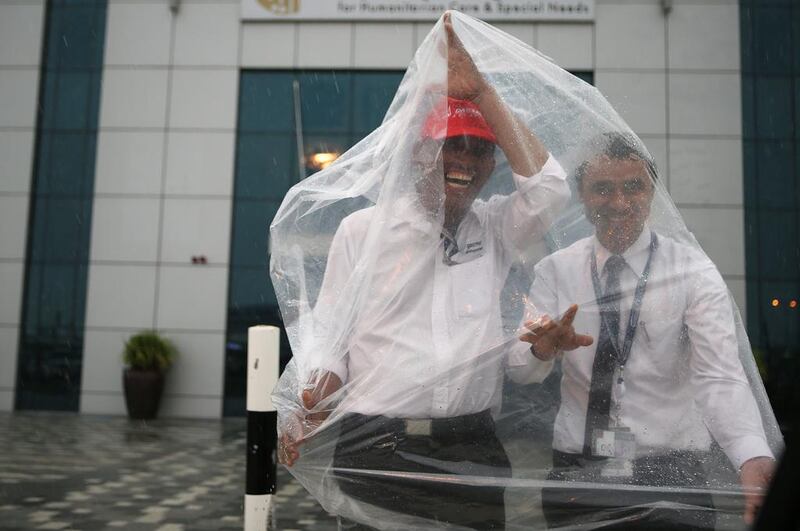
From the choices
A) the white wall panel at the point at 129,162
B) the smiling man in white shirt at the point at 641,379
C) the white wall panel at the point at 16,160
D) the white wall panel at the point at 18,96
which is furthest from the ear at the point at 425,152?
the white wall panel at the point at 18,96

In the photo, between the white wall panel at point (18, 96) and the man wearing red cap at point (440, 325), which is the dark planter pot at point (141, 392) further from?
the man wearing red cap at point (440, 325)

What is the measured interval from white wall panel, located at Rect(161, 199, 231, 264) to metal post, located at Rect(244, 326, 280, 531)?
885 cm

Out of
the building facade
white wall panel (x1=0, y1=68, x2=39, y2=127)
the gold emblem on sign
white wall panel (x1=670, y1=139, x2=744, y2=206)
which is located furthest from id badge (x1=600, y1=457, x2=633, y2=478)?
white wall panel (x1=0, y1=68, x2=39, y2=127)

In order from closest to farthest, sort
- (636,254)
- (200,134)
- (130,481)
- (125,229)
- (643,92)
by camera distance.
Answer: (636,254)
(130,481)
(643,92)
(125,229)
(200,134)

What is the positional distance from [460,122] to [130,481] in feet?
16.8

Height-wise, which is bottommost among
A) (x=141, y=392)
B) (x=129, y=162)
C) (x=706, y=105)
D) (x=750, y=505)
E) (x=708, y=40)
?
(x=141, y=392)

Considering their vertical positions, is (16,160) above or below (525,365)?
above

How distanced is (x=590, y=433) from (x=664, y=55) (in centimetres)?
1081

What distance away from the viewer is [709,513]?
5.64ft

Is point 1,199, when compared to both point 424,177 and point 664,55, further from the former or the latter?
point 424,177

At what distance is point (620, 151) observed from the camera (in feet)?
6.33

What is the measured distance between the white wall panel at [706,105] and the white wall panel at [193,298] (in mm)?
7144

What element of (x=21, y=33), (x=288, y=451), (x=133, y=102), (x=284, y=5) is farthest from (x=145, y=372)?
(x=288, y=451)

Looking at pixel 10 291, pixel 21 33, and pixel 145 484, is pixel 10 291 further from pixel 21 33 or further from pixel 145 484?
pixel 145 484
